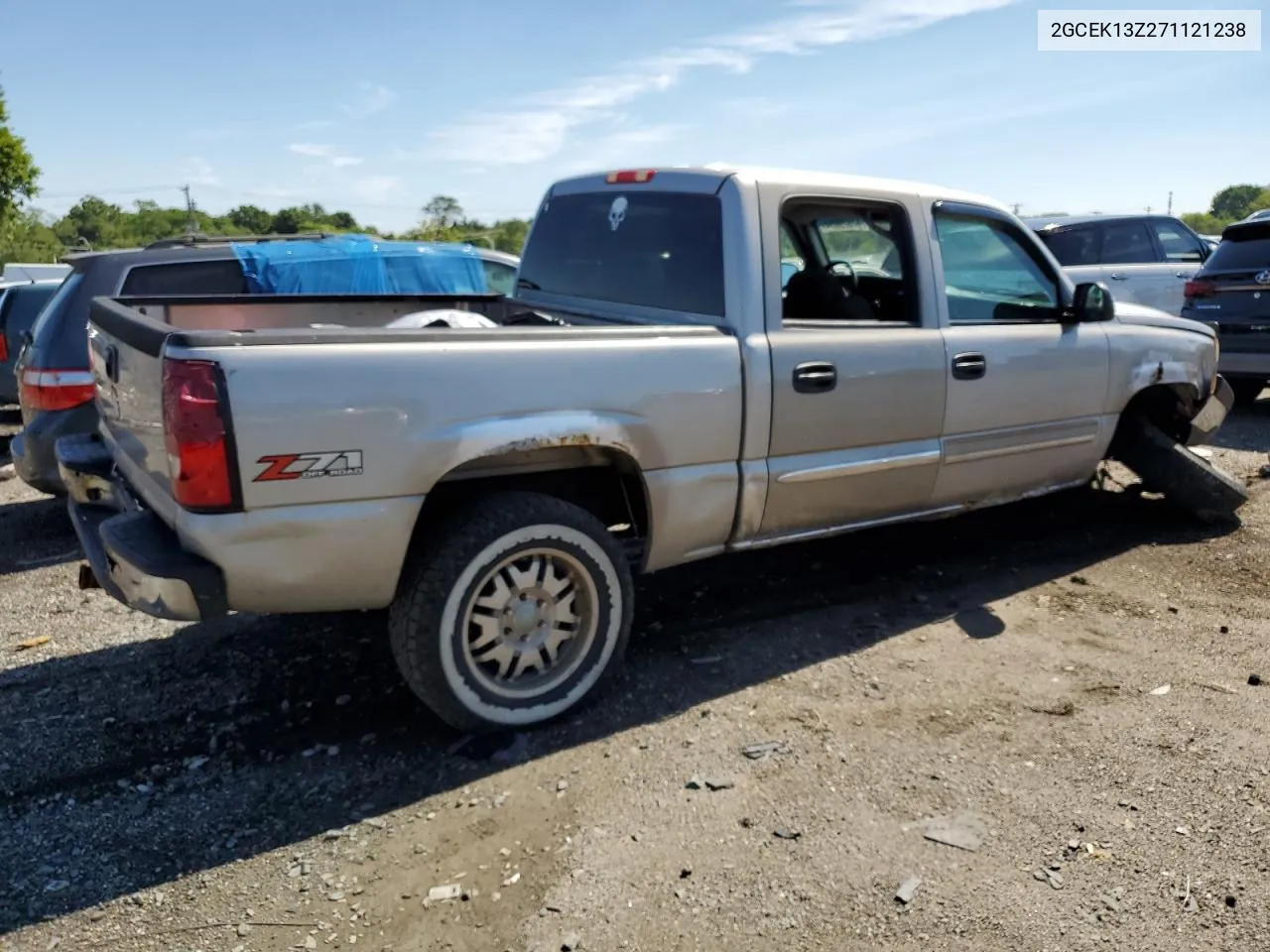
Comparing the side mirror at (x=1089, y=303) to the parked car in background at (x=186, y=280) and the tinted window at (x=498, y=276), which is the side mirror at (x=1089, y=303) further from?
the tinted window at (x=498, y=276)

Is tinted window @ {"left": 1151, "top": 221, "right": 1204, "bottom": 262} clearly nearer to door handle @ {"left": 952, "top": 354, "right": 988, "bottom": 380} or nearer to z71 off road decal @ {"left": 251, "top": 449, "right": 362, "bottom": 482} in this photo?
door handle @ {"left": 952, "top": 354, "right": 988, "bottom": 380}

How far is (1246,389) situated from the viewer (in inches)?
382

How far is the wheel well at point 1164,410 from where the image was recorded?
5828 mm

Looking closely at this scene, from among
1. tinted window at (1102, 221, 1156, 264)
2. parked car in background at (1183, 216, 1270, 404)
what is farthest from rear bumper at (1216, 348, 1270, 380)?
tinted window at (1102, 221, 1156, 264)

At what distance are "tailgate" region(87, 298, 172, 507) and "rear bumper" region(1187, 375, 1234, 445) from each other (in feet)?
18.0

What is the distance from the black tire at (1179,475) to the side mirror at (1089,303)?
106cm

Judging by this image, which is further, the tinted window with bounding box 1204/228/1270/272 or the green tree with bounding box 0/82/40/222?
the green tree with bounding box 0/82/40/222

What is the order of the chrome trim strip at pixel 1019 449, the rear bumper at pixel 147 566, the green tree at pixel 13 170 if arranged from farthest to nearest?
the green tree at pixel 13 170 → the chrome trim strip at pixel 1019 449 → the rear bumper at pixel 147 566

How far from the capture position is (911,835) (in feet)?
9.82

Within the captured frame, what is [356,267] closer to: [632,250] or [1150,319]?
[632,250]

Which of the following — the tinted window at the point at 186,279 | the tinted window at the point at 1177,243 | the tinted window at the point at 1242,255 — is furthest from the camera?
the tinted window at the point at 1177,243

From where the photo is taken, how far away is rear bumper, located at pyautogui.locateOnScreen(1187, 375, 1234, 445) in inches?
234

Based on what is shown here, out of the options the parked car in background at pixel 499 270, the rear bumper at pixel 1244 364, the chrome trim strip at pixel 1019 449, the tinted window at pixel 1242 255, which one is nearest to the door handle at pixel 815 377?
the chrome trim strip at pixel 1019 449

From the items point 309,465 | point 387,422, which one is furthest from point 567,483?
point 309,465
